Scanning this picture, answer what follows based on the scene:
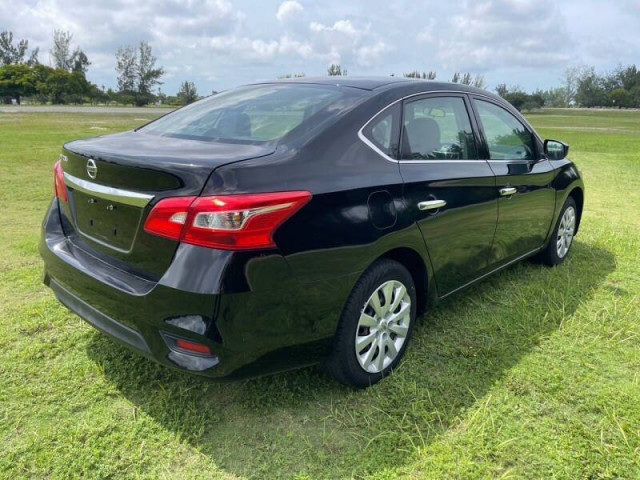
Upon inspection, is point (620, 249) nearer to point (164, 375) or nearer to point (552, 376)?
point (552, 376)

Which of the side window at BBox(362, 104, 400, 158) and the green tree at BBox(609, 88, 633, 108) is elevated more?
the green tree at BBox(609, 88, 633, 108)

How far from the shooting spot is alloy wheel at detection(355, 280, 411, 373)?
8.70 feet

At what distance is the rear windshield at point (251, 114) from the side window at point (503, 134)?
1.25m

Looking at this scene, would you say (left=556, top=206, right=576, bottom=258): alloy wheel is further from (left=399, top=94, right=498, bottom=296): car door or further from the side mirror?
(left=399, top=94, right=498, bottom=296): car door

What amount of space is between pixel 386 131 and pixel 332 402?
Result: 1477 millimetres

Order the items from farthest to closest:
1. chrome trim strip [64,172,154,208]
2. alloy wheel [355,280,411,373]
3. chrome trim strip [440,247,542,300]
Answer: chrome trim strip [440,247,542,300]
alloy wheel [355,280,411,373]
chrome trim strip [64,172,154,208]

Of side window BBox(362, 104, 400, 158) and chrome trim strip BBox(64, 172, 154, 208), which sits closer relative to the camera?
chrome trim strip BBox(64, 172, 154, 208)

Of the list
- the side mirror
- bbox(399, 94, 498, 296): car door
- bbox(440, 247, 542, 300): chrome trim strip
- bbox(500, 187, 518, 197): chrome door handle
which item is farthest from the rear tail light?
the side mirror

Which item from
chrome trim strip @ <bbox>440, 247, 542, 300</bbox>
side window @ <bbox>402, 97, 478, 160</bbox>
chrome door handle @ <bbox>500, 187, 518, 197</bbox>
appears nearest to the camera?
side window @ <bbox>402, 97, 478, 160</bbox>

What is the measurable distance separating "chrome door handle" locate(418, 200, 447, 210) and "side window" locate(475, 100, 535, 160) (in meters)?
0.88

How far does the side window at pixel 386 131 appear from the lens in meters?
2.68

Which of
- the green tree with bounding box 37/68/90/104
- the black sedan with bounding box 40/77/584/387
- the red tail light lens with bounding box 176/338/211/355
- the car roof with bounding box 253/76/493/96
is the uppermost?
the green tree with bounding box 37/68/90/104

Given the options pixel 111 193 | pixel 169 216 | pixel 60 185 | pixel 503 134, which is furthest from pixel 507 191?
pixel 60 185

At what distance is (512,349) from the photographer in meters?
3.25
